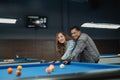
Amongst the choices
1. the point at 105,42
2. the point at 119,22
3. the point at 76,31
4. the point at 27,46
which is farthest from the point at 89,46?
the point at 119,22

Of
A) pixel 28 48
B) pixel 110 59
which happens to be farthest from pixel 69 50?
pixel 28 48

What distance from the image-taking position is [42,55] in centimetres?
992

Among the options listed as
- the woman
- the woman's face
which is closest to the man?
the woman

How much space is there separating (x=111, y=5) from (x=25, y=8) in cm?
452

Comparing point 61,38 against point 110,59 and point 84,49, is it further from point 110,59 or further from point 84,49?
point 110,59

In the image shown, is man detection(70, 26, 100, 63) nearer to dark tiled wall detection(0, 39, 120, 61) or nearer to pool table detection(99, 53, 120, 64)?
pool table detection(99, 53, 120, 64)

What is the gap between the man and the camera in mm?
4570

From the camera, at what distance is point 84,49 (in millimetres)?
4785

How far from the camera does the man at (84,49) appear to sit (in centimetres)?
457

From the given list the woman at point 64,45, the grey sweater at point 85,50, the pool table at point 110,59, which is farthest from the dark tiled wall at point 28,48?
the grey sweater at point 85,50

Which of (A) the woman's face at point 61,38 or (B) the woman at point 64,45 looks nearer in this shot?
(B) the woman at point 64,45

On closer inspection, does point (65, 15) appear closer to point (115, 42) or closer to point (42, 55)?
point (42, 55)

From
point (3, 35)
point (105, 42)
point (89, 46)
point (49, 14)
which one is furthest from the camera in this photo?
point (105, 42)

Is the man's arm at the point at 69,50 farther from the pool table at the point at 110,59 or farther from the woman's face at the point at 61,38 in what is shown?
the pool table at the point at 110,59
